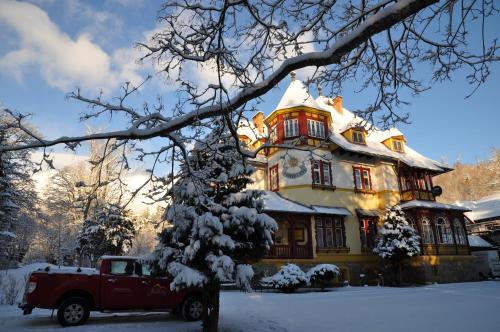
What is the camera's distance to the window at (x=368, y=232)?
84.7 feet

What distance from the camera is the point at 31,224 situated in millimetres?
30719

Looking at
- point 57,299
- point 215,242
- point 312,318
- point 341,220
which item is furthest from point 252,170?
point 341,220

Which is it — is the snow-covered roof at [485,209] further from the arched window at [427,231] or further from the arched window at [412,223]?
the arched window at [412,223]

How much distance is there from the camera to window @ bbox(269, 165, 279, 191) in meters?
26.1

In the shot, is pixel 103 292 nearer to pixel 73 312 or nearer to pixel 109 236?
pixel 73 312

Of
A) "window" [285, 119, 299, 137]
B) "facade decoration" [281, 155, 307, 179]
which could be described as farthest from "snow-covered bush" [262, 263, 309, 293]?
"window" [285, 119, 299, 137]

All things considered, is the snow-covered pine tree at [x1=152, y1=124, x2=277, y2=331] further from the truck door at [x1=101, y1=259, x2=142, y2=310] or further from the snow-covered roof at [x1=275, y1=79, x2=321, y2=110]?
the snow-covered roof at [x1=275, y1=79, x2=321, y2=110]

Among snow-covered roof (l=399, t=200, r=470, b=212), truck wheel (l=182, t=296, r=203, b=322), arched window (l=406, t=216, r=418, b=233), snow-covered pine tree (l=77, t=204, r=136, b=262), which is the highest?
snow-covered roof (l=399, t=200, r=470, b=212)

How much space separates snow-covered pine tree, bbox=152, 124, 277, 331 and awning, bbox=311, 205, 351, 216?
15.2 metres

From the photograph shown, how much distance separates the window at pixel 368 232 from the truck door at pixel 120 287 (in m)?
19.9

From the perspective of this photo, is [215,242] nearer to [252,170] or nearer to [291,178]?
[252,170]

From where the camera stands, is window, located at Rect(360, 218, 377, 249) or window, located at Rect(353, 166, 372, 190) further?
window, located at Rect(353, 166, 372, 190)

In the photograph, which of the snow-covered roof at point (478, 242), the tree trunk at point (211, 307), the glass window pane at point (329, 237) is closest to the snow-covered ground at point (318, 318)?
the tree trunk at point (211, 307)

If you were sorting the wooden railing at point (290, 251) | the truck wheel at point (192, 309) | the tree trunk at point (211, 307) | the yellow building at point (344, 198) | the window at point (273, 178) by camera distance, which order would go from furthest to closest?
the window at point (273, 178) < the yellow building at point (344, 198) < the wooden railing at point (290, 251) < the truck wheel at point (192, 309) < the tree trunk at point (211, 307)
